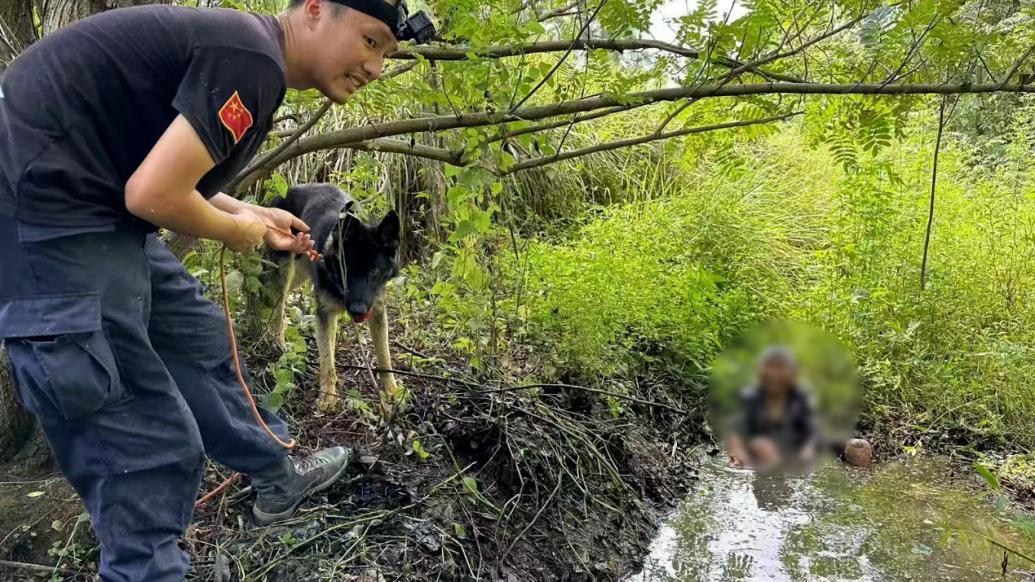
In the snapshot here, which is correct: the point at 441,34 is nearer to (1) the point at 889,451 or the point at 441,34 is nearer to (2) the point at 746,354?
(1) the point at 889,451

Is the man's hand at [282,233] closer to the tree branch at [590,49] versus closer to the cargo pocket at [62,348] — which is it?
the cargo pocket at [62,348]

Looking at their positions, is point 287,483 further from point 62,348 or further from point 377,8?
point 377,8

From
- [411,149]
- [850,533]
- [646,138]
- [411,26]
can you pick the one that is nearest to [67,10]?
[411,149]

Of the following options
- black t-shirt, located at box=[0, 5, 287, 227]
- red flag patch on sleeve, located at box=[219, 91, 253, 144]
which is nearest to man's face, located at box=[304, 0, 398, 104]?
black t-shirt, located at box=[0, 5, 287, 227]

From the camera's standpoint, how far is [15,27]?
10.6ft

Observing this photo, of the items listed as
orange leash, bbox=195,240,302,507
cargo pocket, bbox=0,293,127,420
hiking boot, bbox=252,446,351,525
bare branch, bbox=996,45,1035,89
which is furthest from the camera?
hiking boot, bbox=252,446,351,525

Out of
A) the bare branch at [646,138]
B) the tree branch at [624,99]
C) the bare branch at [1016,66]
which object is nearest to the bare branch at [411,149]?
the tree branch at [624,99]

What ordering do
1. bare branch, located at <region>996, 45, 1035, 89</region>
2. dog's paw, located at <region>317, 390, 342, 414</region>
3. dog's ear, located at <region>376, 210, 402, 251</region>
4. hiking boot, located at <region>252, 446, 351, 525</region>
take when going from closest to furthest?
bare branch, located at <region>996, 45, 1035, 89</region> → hiking boot, located at <region>252, 446, 351, 525</region> → dog's paw, located at <region>317, 390, 342, 414</region> → dog's ear, located at <region>376, 210, 402, 251</region>

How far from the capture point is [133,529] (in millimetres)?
2115

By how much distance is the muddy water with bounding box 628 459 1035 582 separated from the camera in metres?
2.85

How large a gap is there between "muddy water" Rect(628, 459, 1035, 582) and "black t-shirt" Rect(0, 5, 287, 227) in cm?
227

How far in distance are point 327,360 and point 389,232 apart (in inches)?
32.0

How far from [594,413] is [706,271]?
1158mm

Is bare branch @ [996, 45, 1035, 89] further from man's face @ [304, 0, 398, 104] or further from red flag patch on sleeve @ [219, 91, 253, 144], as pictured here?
red flag patch on sleeve @ [219, 91, 253, 144]
